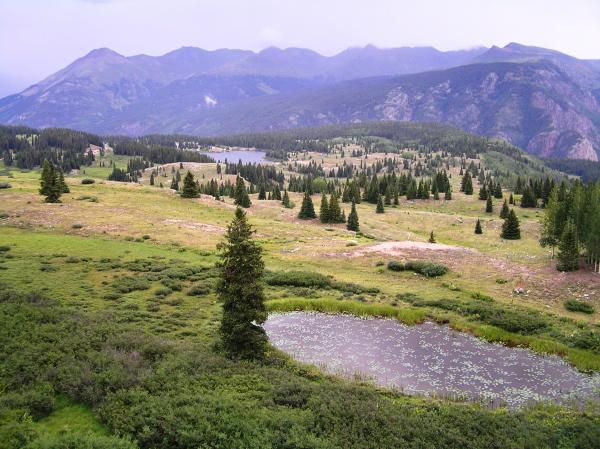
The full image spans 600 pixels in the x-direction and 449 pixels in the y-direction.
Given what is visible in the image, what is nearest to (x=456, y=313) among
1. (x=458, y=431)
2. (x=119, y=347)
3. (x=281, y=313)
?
(x=281, y=313)

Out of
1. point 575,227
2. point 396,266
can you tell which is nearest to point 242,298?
point 396,266

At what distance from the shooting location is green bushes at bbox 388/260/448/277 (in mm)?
55781

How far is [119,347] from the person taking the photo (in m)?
29.8

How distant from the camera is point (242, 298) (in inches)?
1200

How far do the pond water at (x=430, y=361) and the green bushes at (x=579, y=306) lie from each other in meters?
12.3

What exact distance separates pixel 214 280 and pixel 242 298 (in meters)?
21.8

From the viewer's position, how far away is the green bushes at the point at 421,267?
55781mm

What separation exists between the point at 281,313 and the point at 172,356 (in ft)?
53.8

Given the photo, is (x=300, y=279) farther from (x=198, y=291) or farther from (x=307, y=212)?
(x=307, y=212)

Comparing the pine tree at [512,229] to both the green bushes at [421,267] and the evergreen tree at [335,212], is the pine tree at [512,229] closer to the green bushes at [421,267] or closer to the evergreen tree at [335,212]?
the evergreen tree at [335,212]

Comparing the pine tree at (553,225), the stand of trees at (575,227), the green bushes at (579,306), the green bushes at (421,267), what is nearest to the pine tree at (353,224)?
the stand of trees at (575,227)

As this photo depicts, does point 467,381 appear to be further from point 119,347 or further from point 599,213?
point 599,213

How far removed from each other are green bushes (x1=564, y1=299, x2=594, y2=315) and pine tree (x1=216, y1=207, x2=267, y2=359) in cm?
3153

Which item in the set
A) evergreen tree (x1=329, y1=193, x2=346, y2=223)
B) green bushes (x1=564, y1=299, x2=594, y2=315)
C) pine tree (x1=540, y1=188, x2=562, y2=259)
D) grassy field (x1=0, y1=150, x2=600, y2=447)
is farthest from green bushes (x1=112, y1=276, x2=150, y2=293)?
evergreen tree (x1=329, y1=193, x2=346, y2=223)
